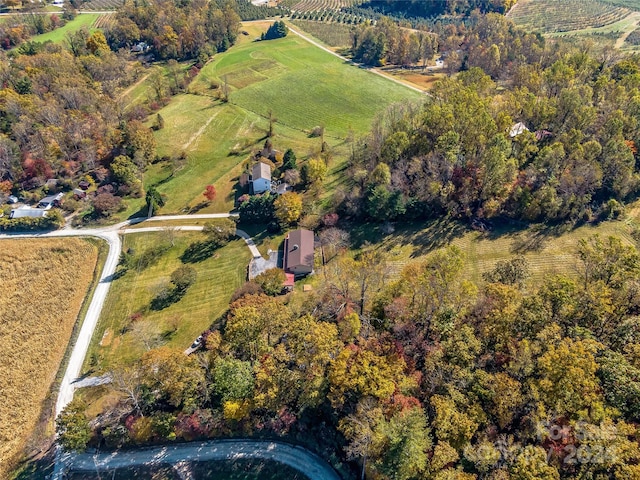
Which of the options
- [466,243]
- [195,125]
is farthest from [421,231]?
[195,125]

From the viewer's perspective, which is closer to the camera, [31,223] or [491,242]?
[491,242]

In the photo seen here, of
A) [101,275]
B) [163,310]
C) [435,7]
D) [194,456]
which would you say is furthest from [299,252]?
[435,7]

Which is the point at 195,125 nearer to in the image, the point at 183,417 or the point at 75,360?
the point at 75,360

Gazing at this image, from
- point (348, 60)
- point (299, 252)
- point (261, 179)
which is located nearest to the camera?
point (299, 252)

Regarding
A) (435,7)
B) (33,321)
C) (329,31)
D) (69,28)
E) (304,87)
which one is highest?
(435,7)

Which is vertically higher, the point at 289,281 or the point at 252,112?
the point at 252,112

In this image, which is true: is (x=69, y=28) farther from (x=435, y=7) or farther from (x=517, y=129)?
(x=517, y=129)

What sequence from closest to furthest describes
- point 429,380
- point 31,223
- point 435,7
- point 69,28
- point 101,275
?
1. point 429,380
2. point 101,275
3. point 31,223
4. point 69,28
5. point 435,7

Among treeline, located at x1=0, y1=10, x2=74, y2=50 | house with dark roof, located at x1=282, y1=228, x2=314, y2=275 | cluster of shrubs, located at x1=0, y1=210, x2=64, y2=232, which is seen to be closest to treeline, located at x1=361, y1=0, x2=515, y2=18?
treeline, located at x1=0, y1=10, x2=74, y2=50

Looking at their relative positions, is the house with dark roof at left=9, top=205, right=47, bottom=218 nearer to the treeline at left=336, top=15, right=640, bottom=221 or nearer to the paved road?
the paved road
